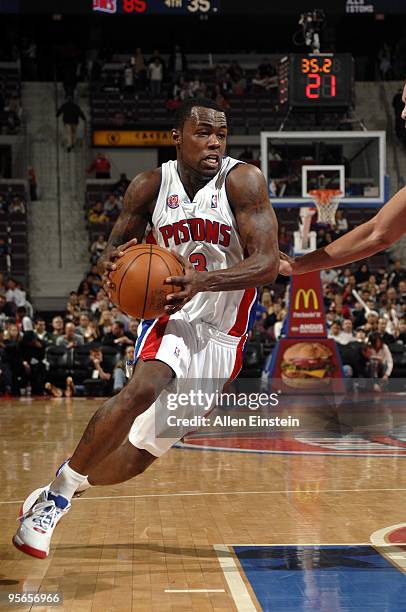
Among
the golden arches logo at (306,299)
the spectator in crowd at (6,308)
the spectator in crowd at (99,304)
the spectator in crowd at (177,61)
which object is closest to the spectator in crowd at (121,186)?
the spectator in crowd at (177,61)

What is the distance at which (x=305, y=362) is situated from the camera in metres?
12.4

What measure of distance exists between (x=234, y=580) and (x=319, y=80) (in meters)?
10.2

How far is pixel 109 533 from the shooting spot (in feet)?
17.2

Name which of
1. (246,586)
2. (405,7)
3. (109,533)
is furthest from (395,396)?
(405,7)

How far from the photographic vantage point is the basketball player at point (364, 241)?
480cm

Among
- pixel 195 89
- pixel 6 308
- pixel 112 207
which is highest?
pixel 195 89

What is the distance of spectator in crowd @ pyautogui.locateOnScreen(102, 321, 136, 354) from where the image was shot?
514 inches

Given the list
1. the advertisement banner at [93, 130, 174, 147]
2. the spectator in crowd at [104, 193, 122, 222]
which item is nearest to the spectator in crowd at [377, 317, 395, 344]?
the spectator in crowd at [104, 193, 122, 222]

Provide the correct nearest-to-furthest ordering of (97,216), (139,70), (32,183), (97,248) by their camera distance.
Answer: (97,248), (97,216), (32,183), (139,70)

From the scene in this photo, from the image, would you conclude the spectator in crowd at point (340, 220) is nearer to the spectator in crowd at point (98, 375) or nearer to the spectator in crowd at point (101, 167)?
the spectator in crowd at point (98, 375)

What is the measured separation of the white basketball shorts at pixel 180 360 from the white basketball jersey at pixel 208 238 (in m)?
0.08

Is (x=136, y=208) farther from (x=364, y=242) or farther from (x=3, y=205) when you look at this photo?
(x=3, y=205)

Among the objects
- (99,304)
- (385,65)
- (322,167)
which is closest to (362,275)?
(322,167)

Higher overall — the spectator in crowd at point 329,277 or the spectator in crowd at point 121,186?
the spectator in crowd at point 121,186
